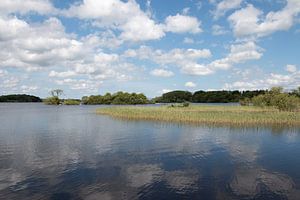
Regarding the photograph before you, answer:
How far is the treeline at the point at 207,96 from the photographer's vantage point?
6088 inches

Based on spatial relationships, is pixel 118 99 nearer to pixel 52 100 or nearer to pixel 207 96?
pixel 52 100

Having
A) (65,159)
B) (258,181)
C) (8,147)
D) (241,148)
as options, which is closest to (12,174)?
(65,159)

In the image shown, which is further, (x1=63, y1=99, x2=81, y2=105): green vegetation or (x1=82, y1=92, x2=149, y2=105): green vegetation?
(x1=82, y1=92, x2=149, y2=105): green vegetation

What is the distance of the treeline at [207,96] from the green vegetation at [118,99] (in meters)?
23.6

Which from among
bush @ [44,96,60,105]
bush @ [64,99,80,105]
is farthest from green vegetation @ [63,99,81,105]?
bush @ [44,96,60,105]

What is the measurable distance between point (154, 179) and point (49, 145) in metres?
12.7

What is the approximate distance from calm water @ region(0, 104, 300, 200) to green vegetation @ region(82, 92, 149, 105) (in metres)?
114

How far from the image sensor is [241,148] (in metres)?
23.4

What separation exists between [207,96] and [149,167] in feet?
501

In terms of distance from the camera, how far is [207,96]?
16600 centimetres

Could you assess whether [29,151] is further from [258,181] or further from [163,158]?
[258,181]

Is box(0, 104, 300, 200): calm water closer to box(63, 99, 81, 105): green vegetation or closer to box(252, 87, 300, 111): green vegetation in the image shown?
box(252, 87, 300, 111): green vegetation

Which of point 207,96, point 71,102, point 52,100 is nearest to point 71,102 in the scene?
point 71,102

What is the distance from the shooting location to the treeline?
15462cm
